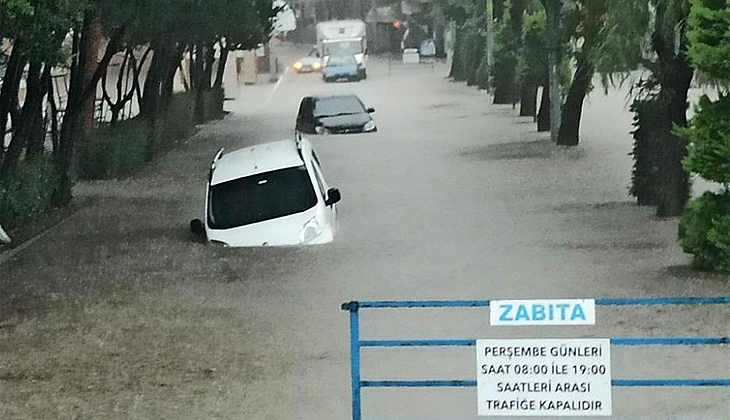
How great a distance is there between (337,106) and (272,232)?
23.8m

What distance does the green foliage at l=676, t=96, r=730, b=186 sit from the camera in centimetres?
1483

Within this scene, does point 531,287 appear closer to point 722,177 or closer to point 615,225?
point 722,177

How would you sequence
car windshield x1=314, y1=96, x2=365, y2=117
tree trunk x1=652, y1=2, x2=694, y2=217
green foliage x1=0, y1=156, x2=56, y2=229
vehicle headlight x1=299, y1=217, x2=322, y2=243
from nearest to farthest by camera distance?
vehicle headlight x1=299, y1=217, x2=322, y2=243
tree trunk x1=652, y1=2, x2=694, y2=217
green foliage x1=0, y1=156, x2=56, y2=229
car windshield x1=314, y1=96, x2=365, y2=117

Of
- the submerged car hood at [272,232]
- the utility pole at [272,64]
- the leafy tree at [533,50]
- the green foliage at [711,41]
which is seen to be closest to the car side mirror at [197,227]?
the submerged car hood at [272,232]

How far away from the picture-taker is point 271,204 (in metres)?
19.8

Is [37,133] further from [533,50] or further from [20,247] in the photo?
[533,50]

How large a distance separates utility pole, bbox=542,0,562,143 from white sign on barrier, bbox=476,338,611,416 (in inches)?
1091

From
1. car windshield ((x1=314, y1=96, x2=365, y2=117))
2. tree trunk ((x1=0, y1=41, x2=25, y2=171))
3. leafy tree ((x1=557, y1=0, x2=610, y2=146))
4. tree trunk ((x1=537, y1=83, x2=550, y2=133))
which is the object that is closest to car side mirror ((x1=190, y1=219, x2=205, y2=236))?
tree trunk ((x1=0, y1=41, x2=25, y2=171))

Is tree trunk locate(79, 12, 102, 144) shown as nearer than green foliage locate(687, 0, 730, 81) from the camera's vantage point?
No

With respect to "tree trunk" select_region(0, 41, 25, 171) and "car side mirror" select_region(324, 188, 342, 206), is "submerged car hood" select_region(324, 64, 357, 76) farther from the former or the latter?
"car side mirror" select_region(324, 188, 342, 206)

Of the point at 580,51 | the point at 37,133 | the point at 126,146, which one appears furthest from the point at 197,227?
the point at 126,146

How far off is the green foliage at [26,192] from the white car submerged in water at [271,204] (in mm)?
3350

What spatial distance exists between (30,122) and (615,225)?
957 centimetres

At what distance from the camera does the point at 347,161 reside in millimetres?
34500
